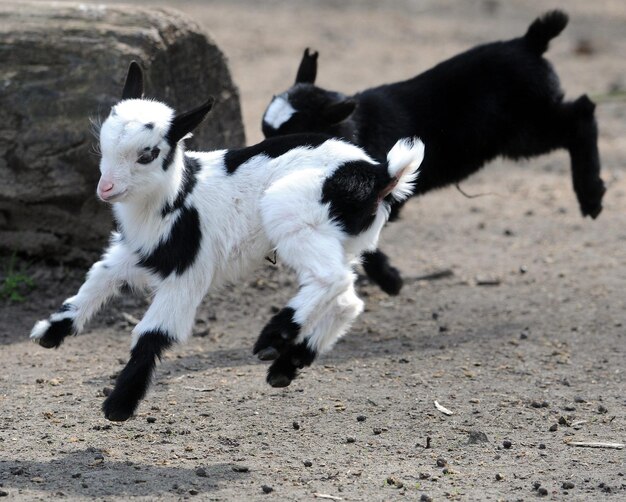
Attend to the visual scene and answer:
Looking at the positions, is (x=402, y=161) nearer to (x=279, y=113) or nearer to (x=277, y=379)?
(x=277, y=379)

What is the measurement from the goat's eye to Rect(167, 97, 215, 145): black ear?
8cm

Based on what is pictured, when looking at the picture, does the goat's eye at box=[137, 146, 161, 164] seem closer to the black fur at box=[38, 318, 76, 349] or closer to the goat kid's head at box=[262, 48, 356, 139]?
the black fur at box=[38, 318, 76, 349]

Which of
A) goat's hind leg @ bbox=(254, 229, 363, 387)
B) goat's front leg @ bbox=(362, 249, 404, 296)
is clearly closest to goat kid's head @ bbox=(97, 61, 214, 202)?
goat's hind leg @ bbox=(254, 229, 363, 387)

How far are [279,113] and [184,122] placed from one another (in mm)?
1772

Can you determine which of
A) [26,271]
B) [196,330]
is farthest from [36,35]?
[196,330]

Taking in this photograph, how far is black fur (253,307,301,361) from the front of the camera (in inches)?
175

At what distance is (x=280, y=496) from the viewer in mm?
4277

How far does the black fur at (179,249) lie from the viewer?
4.77m

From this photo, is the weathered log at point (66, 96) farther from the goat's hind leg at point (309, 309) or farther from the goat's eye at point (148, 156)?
the goat's hind leg at point (309, 309)

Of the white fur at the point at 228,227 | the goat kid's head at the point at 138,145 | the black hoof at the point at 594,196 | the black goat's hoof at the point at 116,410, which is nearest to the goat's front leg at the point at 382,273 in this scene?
the black hoof at the point at 594,196

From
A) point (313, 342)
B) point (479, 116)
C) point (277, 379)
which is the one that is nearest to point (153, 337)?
point (277, 379)

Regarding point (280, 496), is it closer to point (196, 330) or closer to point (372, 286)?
point (196, 330)

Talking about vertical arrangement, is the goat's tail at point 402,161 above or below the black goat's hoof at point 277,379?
above

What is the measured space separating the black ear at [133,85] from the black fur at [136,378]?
1.07 m
